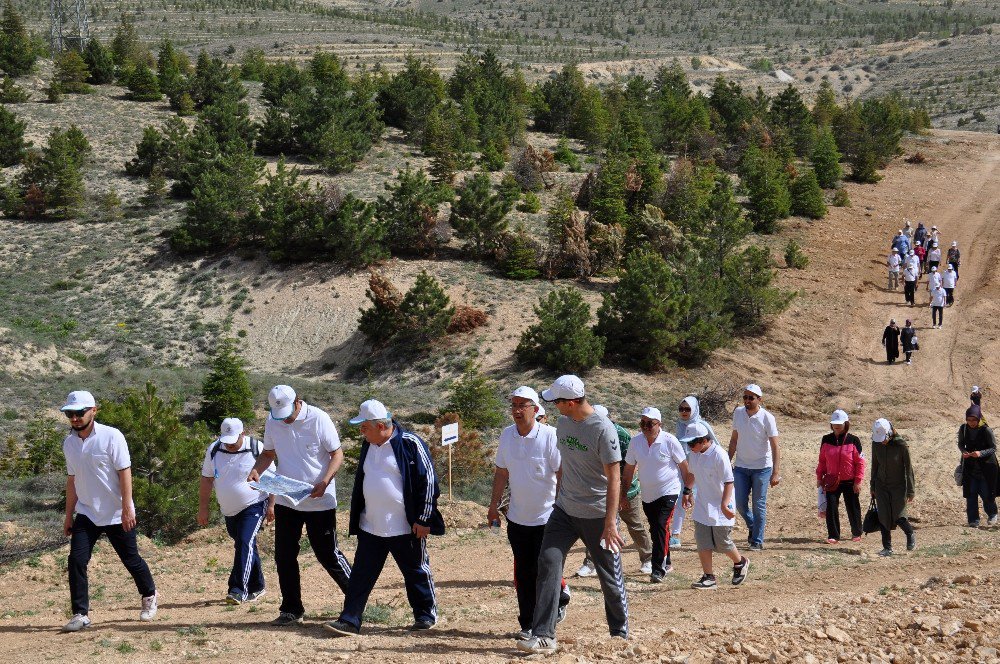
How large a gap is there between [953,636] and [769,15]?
12624cm

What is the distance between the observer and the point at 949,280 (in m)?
28.3

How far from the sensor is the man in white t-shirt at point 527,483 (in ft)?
24.3

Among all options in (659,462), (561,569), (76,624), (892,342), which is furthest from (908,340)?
(76,624)

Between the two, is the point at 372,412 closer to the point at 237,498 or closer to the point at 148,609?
the point at 237,498

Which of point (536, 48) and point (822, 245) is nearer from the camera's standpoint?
point (822, 245)

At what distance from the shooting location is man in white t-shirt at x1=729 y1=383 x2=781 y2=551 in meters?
11.3

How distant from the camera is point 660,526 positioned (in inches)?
391

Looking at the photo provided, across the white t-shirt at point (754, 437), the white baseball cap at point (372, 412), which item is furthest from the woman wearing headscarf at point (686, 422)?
the white baseball cap at point (372, 412)

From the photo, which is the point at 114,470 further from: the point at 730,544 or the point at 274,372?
the point at 274,372

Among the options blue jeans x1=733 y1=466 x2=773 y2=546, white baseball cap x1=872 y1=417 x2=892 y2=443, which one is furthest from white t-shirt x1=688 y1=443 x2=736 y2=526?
white baseball cap x1=872 y1=417 x2=892 y2=443

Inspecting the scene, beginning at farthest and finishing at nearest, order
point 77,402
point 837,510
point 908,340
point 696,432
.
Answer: point 908,340 < point 837,510 < point 696,432 < point 77,402

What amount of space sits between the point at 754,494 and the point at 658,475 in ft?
7.37

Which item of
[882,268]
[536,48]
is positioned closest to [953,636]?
[882,268]

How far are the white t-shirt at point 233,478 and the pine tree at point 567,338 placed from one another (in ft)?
47.6
